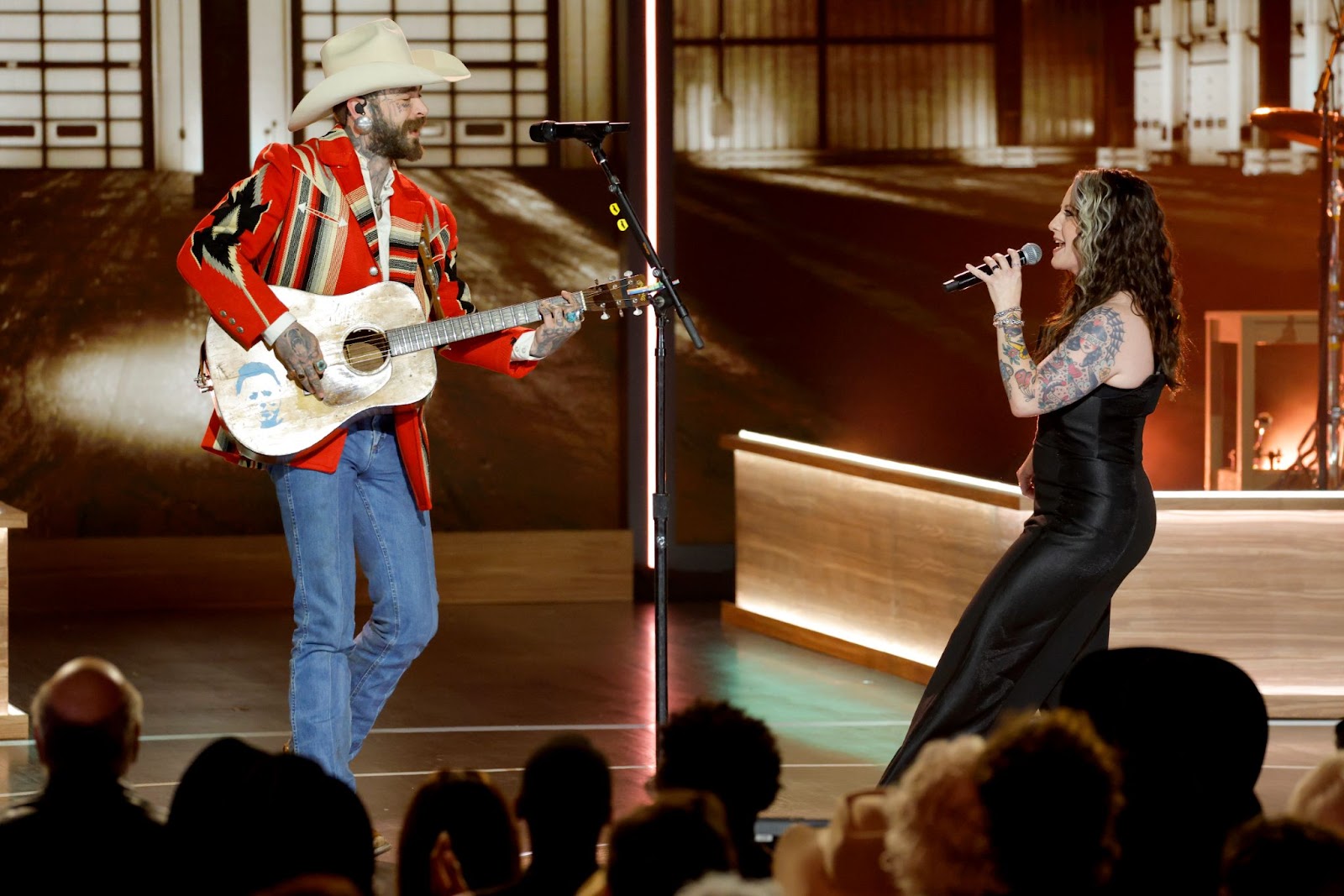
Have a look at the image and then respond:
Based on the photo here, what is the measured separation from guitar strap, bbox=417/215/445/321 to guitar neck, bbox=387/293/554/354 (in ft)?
0.27

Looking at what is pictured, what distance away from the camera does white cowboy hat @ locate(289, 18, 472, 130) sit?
4543mm

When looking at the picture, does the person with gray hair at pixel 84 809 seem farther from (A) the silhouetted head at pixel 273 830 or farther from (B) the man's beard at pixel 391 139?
(B) the man's beard at pixel 391 139

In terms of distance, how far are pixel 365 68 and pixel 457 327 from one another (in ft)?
2.09

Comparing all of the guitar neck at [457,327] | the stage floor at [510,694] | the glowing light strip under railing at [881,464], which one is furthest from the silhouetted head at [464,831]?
the glowing light strip under railing at [881,464]

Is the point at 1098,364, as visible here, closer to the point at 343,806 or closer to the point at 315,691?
the point at 315,691

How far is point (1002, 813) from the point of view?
241cm

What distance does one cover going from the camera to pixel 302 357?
439cm

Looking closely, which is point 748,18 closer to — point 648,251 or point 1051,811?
point 648,251

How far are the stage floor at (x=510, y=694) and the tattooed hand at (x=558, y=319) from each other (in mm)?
1180

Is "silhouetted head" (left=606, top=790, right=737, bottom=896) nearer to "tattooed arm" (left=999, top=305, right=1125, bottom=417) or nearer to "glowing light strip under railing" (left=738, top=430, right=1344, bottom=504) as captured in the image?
"tattooed arm" (left=999, top=305, right=1125, bottom=417)

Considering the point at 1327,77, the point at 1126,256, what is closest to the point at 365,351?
the point at 1126,256

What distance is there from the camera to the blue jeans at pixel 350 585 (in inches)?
175

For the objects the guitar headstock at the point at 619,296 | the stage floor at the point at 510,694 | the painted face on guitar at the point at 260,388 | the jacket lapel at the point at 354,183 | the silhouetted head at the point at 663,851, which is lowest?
the stage floor at the point at 510,694

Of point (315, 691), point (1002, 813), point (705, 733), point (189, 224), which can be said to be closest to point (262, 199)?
point (315, 691)
